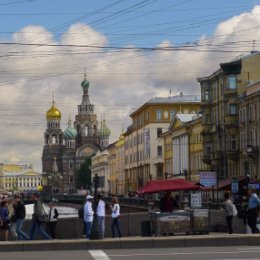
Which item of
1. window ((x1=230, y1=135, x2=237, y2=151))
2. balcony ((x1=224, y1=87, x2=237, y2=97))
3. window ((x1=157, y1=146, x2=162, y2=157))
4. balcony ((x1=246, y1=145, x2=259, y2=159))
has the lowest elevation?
balcony ((x1=246, y1=145, x2=259, y2=159))

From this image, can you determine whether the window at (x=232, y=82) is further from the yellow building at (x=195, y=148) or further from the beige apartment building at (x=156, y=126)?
the beige apartment building at (x=156, y=126)

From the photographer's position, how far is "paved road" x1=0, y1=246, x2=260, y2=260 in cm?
2355

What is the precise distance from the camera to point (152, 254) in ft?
82.6

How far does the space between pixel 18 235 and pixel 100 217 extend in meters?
2.96

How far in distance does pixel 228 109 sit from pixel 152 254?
70.6 m

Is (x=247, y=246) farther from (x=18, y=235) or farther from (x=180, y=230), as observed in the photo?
(x=18, y=235)

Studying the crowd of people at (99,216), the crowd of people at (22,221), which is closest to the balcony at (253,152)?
the crowd of people at (99,216)

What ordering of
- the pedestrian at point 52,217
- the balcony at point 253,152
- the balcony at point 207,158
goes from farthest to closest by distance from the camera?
1. the balcony at point 207,158
2. the balcony at point 253,152
3. the pedestrian at point 52,217

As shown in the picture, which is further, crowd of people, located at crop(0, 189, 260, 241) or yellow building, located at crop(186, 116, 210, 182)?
yellow building, located at crop(186, 116, 210, 182)

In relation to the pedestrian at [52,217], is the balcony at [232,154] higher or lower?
higher

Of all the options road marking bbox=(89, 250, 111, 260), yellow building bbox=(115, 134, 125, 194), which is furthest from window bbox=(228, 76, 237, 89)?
yellow building bbox=(115, 134, 125, 194)

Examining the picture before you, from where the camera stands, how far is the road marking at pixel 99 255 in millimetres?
24125

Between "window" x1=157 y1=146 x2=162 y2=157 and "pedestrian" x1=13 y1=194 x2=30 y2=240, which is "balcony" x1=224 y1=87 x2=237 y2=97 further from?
"pedestrian" x1=13 y1=194 x2=30 y2=240

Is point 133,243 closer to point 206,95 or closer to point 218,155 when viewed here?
point 218,155
